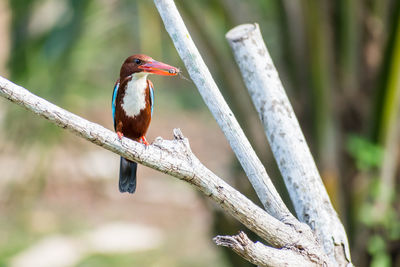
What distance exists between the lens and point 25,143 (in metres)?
4.38

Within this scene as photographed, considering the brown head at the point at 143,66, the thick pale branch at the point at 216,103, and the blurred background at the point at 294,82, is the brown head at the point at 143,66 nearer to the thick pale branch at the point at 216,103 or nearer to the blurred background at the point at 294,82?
the thick pale branch at the point at 216,103

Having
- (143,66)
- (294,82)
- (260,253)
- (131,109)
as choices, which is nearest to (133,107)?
(131,109)

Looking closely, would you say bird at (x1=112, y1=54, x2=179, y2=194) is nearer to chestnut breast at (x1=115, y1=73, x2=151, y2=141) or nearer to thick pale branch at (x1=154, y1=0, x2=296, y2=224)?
chestnut breast at (x1=115, y1=73, x2=151, y2=141)

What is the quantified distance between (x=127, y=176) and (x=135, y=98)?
0.21m

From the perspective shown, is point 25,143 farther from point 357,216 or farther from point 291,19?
point 357,216

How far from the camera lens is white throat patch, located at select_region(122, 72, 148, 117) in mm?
1685

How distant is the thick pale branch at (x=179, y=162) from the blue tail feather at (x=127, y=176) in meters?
0.10

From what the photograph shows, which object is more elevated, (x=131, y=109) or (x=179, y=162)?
(x=131, y=109)

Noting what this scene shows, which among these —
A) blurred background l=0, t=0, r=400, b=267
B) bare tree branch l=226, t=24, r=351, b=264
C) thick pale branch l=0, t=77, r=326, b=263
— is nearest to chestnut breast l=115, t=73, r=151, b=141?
thick pale branch l=0, t=77, r=326, b=263

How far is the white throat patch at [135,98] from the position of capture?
5.53 feet

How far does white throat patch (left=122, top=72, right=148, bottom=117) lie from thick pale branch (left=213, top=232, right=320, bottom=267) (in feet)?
1.38

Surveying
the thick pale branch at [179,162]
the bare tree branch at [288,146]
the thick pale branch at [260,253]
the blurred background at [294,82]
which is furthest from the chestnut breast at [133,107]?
the blurred background at [294,82]

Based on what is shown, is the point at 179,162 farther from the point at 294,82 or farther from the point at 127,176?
the point at 294,82

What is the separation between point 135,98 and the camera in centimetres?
169
